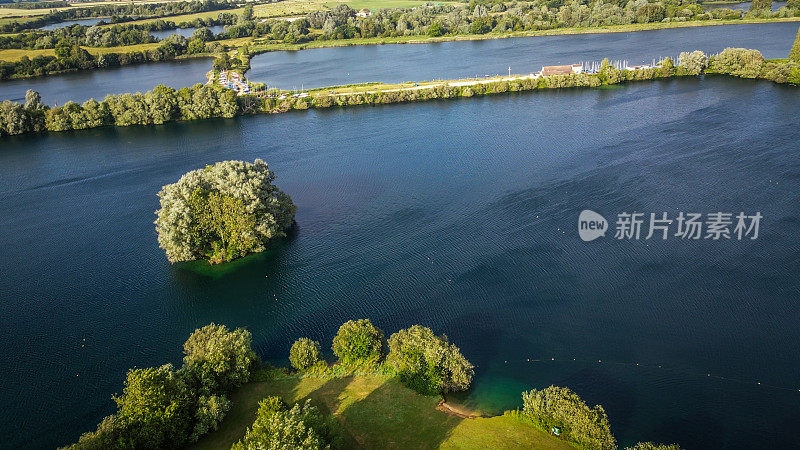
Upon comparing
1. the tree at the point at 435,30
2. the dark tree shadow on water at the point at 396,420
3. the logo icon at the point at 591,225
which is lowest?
the dark tree shadow on water at the point at 396,420

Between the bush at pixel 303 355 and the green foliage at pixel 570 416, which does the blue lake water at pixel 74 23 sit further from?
the green foliage at pixel 570 416

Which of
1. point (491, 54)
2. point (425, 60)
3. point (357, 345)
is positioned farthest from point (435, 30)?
point (357, 345)

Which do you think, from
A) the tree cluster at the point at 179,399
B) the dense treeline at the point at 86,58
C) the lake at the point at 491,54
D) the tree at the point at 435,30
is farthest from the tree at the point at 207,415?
the tree at the point at 435,30

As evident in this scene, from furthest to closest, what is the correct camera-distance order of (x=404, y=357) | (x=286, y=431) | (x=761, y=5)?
(x=761, y=5) < (x=404, y=357) < (x=286, y=431)

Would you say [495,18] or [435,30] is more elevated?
[495,18]

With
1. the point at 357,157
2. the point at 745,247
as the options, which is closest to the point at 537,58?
the point at 357,157

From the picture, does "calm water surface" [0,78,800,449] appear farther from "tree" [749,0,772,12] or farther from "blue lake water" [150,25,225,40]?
"blue lake water" [150,25,225,40]

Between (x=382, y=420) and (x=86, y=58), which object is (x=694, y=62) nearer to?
(x=382, y=420)
